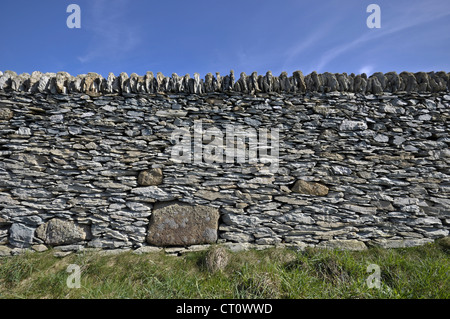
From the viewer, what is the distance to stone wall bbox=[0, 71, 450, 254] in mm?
3641

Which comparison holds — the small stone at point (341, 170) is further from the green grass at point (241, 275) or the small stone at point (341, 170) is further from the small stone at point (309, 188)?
the green grass at point (241, 275)

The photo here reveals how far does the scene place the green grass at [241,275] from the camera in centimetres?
273

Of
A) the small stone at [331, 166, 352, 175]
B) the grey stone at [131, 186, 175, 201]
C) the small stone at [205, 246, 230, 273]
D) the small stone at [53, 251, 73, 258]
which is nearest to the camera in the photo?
the small stone at [205, 246, 230, 273]

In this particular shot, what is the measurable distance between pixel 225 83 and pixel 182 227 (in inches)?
108

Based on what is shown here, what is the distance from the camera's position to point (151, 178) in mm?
3691

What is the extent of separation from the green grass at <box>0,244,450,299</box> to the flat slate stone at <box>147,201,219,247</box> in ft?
0.81

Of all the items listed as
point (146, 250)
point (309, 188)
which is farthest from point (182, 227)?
point (309, 188)

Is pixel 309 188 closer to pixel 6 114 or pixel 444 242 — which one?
pixel 444 242

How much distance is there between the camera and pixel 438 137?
155 inches

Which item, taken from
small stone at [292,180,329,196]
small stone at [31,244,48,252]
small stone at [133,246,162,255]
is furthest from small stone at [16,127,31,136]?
small stone at [292,180,329,196]

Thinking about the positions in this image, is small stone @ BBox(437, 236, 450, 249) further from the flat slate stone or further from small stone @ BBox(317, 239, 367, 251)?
the flat slate stone
